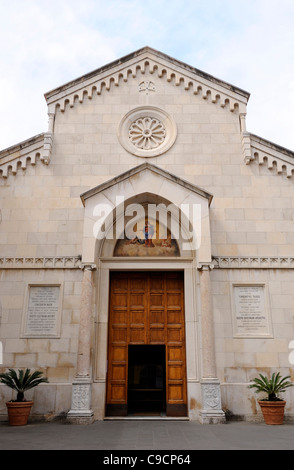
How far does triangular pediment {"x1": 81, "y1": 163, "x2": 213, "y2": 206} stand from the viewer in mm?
12781

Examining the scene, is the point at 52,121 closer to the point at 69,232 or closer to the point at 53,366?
the point at 69,232

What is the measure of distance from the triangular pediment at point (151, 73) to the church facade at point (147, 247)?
2.1 inches

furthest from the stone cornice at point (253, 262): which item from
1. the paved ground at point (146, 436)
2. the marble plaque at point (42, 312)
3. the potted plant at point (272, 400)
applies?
the marble plaque at point (42, 312)

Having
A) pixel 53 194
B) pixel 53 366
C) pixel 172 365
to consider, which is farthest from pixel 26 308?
pixel 172 365

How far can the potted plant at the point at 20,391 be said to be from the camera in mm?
10688

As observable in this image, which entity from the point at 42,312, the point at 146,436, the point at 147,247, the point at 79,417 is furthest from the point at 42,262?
the point at 146,436

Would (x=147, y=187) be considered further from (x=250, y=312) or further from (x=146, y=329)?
(x=250, y=312)

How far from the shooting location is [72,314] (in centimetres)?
1249

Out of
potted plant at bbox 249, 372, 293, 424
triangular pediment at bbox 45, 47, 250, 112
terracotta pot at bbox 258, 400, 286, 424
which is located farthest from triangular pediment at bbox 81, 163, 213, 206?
terracotta pot at bbox 258, 400, 286, 424

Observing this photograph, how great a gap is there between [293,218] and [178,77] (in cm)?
725

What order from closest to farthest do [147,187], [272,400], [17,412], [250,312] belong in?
[17,412]
[272,400]
[250,312]
[147,187]

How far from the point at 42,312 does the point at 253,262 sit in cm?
737

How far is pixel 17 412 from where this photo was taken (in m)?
10.7

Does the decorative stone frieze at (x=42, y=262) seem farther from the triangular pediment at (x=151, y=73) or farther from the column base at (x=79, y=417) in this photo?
the triangular pediment at (x=151, y=73)
